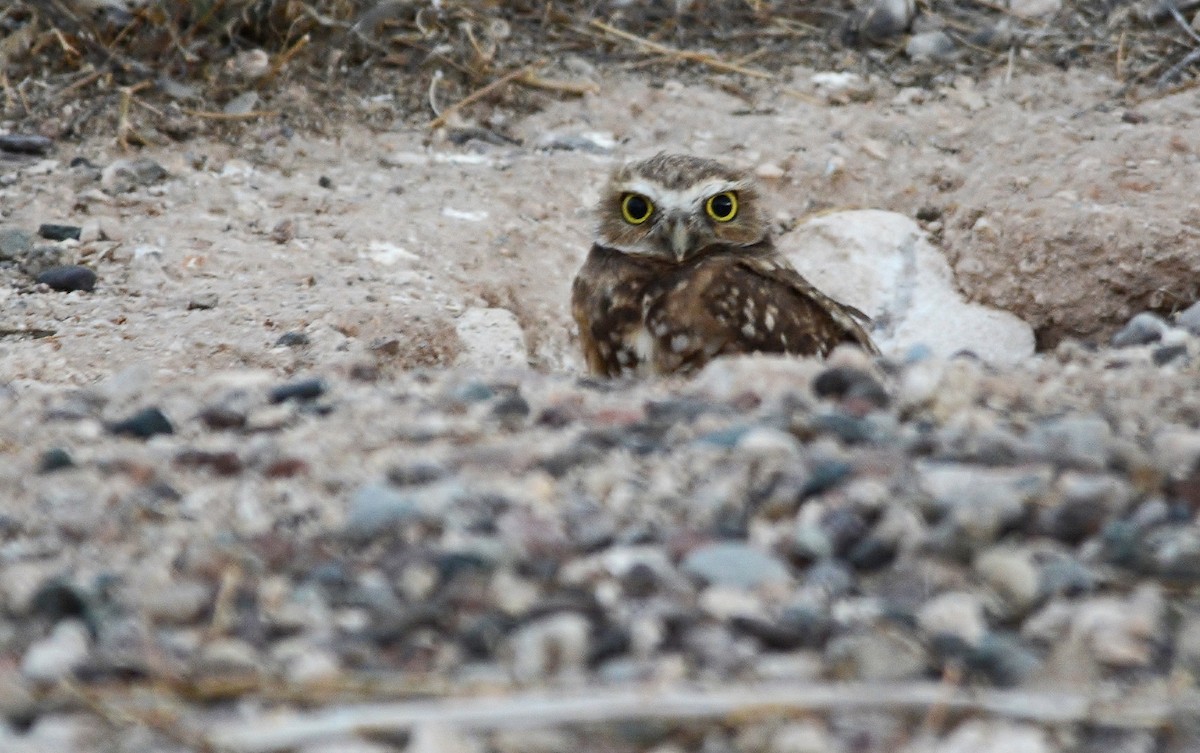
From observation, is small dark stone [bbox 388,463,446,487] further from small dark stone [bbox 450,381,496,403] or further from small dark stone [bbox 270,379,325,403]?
small dark stone [bbox 270,379,325,403]

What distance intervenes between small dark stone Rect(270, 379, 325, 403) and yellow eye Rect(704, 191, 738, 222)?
68.4 inches

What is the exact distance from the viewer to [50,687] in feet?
6.42

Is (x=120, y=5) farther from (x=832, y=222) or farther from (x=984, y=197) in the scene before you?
(x=984, y=197)

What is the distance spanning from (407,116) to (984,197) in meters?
2.22

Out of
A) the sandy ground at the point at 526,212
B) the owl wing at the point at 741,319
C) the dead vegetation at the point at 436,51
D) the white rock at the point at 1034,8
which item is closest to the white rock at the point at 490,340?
the sandy ground at the point at 526,212

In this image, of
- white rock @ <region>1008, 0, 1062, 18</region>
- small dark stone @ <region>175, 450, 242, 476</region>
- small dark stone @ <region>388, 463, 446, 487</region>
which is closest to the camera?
small dark stone @ <region>388, 463, 446, 487</region>

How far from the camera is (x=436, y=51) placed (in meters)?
6.45

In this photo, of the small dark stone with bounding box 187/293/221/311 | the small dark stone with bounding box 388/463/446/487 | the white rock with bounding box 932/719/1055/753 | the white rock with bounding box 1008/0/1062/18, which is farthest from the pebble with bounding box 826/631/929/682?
the white rock with bounding box 1008/0/1062/18

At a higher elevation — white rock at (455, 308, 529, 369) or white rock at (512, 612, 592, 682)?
white rock at (512, 612, 592, 682)

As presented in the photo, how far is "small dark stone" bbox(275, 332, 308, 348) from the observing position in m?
4.60

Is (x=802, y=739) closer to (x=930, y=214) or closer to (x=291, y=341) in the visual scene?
(x=291, y=341)

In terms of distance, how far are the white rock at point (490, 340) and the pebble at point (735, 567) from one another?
2.57 m

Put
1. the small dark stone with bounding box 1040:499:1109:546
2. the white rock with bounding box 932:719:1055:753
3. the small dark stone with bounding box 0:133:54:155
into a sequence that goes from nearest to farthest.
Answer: the white rock with bounding box 932:719:1055:753, the small dark stone with bounding box 1040:499:1109:546, the small dark stone with bounding box 0:133:54:155

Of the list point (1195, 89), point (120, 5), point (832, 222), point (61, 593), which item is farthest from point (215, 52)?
point (61, 593)
